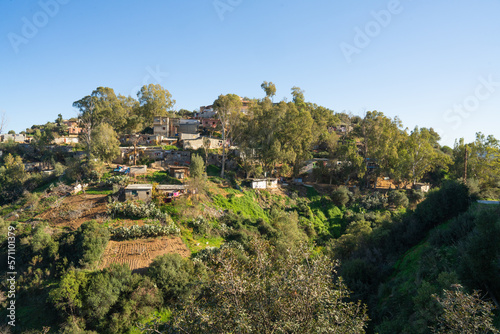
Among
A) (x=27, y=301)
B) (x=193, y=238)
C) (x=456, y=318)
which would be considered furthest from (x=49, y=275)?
(x=456, y=318)

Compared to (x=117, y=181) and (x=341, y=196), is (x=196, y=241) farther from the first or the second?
(x=341, y=196)

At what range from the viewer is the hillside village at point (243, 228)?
7402 millimetres

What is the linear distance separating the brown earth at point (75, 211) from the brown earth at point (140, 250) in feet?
12.0

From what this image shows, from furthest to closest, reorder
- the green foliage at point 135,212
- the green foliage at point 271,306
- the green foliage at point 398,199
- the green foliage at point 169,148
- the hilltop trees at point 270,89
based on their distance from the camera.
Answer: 1. the hilltop trees at point 270,89
2. the green foliage at point 169,148
3. the green foliage at point 398,199
4. the green foliage at point 135,212
5. the green foliage at point 271,306

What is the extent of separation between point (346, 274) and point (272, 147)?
1836cm

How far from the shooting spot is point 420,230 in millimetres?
19547

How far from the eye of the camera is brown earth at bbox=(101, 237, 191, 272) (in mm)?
17328

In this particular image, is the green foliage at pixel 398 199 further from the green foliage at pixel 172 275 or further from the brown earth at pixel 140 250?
the green foliage at pixel 172 275

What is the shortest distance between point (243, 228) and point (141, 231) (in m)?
8.65

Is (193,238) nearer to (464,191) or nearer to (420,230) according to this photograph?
(420,230)

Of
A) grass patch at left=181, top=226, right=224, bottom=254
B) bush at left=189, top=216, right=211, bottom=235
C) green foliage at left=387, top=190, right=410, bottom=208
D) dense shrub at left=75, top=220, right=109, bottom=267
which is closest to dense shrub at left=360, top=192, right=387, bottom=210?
green foliage at left=387, top=190, right=410, bottom=208

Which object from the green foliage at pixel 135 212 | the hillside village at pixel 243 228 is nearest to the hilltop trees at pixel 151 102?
the hillside village at pixel 243 228

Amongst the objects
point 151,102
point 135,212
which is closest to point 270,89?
point 151,102

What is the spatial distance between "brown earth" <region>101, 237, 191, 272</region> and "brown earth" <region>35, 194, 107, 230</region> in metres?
3.66
